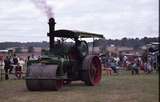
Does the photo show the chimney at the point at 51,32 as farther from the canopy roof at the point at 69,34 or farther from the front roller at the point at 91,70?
the front roller at the point at 91,70

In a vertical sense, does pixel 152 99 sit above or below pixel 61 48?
below

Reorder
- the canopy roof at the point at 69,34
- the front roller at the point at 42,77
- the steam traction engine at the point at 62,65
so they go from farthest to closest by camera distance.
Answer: the canopy roof at the point at 69,34 → the steam traction engine at the point at 62,65 → the front roller at the point at 42,77

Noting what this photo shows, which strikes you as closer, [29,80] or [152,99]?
[152,99]

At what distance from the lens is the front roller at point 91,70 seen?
Answer: 1933 cm

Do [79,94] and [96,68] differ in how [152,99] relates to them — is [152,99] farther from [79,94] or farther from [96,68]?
[96,68]

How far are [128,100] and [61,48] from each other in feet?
17.2

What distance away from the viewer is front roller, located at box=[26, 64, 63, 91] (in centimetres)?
1677

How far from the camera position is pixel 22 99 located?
47.2 feet

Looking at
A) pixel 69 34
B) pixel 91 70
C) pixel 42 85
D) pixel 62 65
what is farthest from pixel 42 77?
pixel 91 70

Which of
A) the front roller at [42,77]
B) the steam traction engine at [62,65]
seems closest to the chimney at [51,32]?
the steam traction engine at [62,65]

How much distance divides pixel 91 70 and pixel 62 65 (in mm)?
2653

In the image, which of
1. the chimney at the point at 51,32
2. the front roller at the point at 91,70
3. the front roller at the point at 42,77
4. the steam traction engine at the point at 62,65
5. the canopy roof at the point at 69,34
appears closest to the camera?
the front roller at the point at 42,77

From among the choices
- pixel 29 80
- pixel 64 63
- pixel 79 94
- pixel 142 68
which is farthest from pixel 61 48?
pixel 142 68

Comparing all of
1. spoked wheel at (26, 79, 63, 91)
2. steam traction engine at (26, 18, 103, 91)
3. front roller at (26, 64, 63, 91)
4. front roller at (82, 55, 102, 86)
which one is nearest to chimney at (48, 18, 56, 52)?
steam traction engine at (26, 18, 103, 91)
